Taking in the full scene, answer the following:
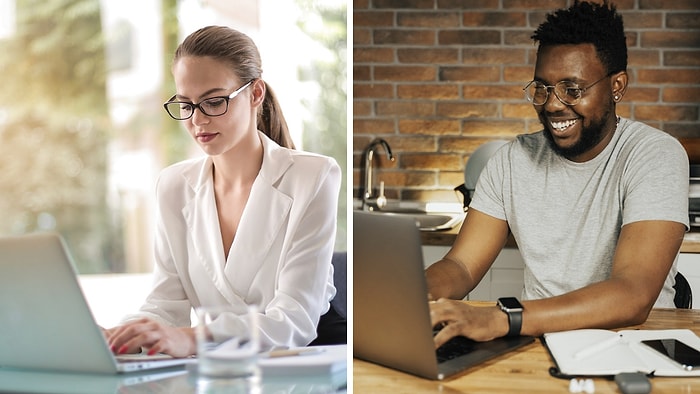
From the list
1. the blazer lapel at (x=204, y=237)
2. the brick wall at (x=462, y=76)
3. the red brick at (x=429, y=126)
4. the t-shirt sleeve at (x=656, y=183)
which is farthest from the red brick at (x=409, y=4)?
the blazer lapel at (x=204, y=237)

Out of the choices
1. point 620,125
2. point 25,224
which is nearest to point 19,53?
point 25,224

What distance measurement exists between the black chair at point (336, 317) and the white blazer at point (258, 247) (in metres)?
0.02

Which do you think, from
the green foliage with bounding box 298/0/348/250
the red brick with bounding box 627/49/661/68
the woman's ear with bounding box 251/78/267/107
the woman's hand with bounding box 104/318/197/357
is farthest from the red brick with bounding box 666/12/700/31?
the woman's hand with bounding box 104/318/197/357

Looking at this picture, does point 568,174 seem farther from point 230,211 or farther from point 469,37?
point 469,37

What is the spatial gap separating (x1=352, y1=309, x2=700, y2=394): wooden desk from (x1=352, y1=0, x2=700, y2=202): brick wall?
2.06 meters

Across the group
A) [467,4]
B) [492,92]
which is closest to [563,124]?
[492,92]

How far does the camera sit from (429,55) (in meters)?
3.15

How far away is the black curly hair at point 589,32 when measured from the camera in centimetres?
180

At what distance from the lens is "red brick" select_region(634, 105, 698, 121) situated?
3.06 meters

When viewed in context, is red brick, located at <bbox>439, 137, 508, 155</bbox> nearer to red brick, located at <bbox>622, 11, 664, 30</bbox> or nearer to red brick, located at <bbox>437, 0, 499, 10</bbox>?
red brick, located at <bbox>437, 0, 499, 10</bbox>

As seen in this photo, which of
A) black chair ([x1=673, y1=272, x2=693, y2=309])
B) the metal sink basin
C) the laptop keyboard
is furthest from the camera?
the metal sink basin

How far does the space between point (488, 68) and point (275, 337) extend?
206 cm

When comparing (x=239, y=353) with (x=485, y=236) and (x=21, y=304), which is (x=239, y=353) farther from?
(x=485, y=236)

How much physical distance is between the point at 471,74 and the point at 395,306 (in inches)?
87.3
